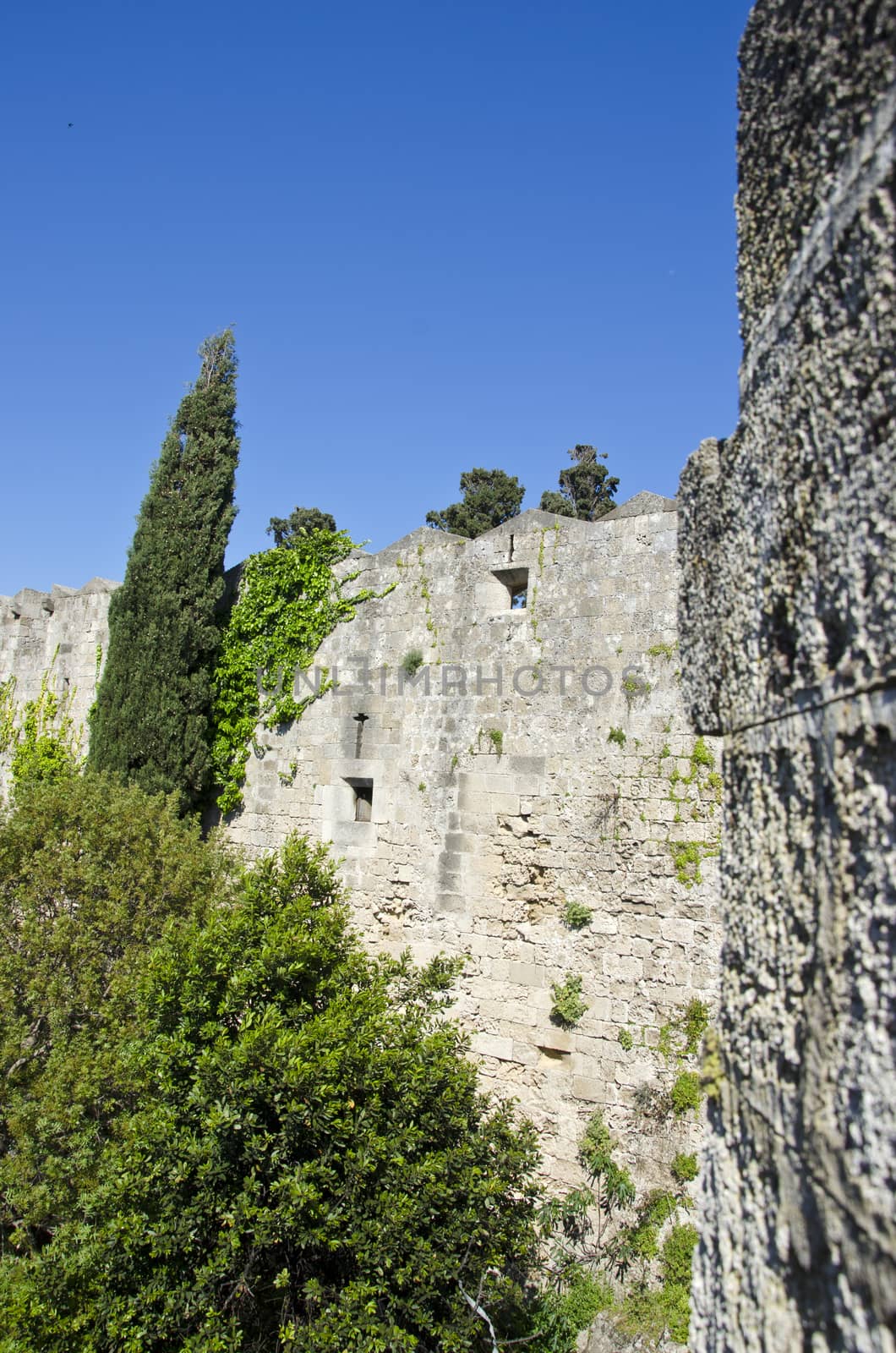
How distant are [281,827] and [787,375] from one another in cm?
900

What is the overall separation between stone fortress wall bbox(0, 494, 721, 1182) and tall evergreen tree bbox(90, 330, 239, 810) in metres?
1.74

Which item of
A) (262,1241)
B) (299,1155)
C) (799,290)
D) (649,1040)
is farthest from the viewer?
(649,1040)

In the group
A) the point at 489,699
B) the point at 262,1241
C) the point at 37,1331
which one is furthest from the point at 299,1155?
the point at 489,699

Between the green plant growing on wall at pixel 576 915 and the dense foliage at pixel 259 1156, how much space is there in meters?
1.23

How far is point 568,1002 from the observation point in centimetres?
729

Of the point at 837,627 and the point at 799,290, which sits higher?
the point at 799,290

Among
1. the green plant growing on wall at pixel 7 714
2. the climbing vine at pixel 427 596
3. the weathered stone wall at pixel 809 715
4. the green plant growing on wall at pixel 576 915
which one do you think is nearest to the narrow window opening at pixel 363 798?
the climbing vine at pixel 427 596

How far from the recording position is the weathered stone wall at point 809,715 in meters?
1.10

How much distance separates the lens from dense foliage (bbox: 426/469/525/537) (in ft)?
111

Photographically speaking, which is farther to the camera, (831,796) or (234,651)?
(234,651)

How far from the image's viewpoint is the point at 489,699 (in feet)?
26.9

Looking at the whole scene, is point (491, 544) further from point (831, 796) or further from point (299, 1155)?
point (831, 796)

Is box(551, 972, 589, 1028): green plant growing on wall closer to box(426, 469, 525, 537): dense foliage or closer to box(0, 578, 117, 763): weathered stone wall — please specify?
box(0, 578, 117, 763): weathered stone wall

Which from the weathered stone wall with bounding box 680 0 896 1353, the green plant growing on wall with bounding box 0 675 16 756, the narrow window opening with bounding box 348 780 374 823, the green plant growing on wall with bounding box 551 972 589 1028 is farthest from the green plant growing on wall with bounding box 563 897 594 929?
the green plant growing on wall with bounding box 0 675 16 756
